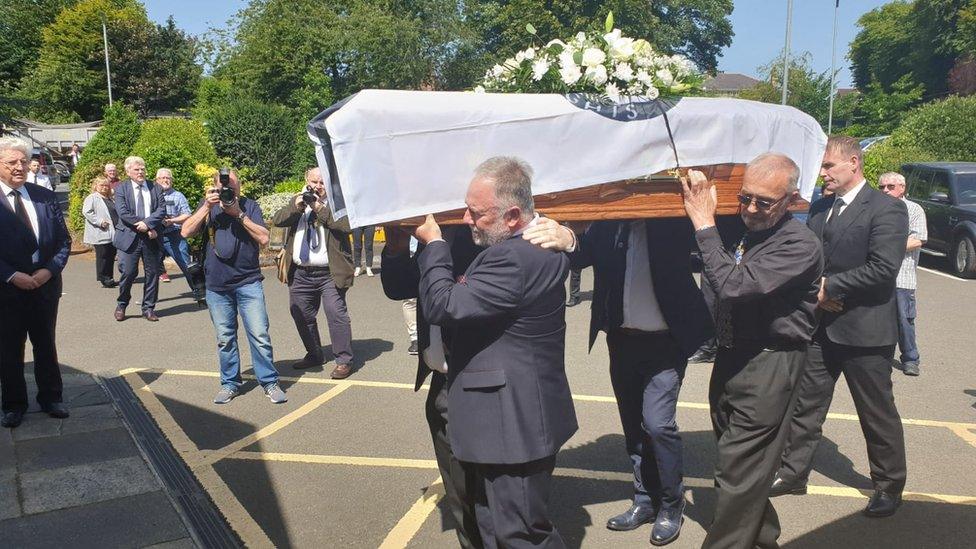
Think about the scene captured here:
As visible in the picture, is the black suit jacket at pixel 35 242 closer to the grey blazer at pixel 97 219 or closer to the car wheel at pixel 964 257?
the grey blazer at pixel 97 219

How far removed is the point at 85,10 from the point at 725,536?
6182 cm

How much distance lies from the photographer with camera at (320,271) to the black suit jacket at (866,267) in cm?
428

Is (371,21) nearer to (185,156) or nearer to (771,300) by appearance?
(185,156)

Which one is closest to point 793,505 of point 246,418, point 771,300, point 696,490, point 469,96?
point 696,490

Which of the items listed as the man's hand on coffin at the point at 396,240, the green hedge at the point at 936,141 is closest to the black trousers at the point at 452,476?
the man's hand on coffin at the point at 396,240

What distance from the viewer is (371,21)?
34.8 meters

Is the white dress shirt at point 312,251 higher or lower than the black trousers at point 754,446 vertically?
higher

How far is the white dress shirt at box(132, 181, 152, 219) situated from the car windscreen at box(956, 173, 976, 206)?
13.5 meters

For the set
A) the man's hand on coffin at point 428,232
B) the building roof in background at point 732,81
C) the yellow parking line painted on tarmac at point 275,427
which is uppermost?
the building roof in background at point 732,81

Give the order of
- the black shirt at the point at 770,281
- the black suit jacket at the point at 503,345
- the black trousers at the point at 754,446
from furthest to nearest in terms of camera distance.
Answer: the black trousers at the point at 754,446 → the black shirt at the point at 770,281 → the black suit jacket at the point at 503,345

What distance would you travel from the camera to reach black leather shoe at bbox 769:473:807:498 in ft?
14.7

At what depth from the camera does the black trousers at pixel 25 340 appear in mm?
5426

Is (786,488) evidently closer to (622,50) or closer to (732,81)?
(622,50)

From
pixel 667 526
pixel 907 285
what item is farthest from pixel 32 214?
pixel 907 285
